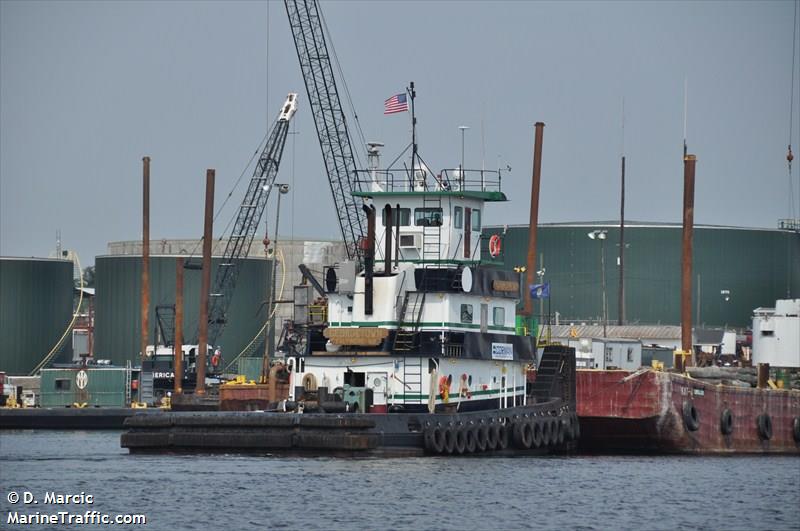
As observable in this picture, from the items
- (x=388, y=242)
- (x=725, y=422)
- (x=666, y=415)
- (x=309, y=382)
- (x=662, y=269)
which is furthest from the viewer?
(x=662, y=269)

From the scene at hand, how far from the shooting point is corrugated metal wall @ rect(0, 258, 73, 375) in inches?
4626

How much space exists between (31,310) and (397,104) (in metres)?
67.8

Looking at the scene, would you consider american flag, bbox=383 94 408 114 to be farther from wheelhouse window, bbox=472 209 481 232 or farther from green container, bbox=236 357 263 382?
green container, bbox=236 357 263 382

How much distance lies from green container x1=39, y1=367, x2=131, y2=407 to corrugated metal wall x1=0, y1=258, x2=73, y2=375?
26.4m

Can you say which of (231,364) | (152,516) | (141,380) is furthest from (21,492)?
(231,364)

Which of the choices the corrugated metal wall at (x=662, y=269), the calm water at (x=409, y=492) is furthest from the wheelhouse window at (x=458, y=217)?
the corrugated metal wall at (x=662, y=269)

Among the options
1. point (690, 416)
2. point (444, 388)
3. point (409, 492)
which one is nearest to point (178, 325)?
point (690, 416)

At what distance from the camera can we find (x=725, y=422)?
209 ft

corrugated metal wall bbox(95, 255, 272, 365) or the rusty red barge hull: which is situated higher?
corrugated metal wall bbox(95, 255, 272, 365)

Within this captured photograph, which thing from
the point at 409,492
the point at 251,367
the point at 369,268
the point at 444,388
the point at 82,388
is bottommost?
the point at 409,492

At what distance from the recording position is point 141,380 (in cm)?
9431

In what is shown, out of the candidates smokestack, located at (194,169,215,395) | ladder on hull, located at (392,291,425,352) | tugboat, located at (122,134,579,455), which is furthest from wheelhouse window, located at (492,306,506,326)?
smokestack, located at (194,169,215,395)

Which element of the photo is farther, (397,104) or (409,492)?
(397,104)

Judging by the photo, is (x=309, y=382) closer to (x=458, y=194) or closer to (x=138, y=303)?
(x=458, y=194)
